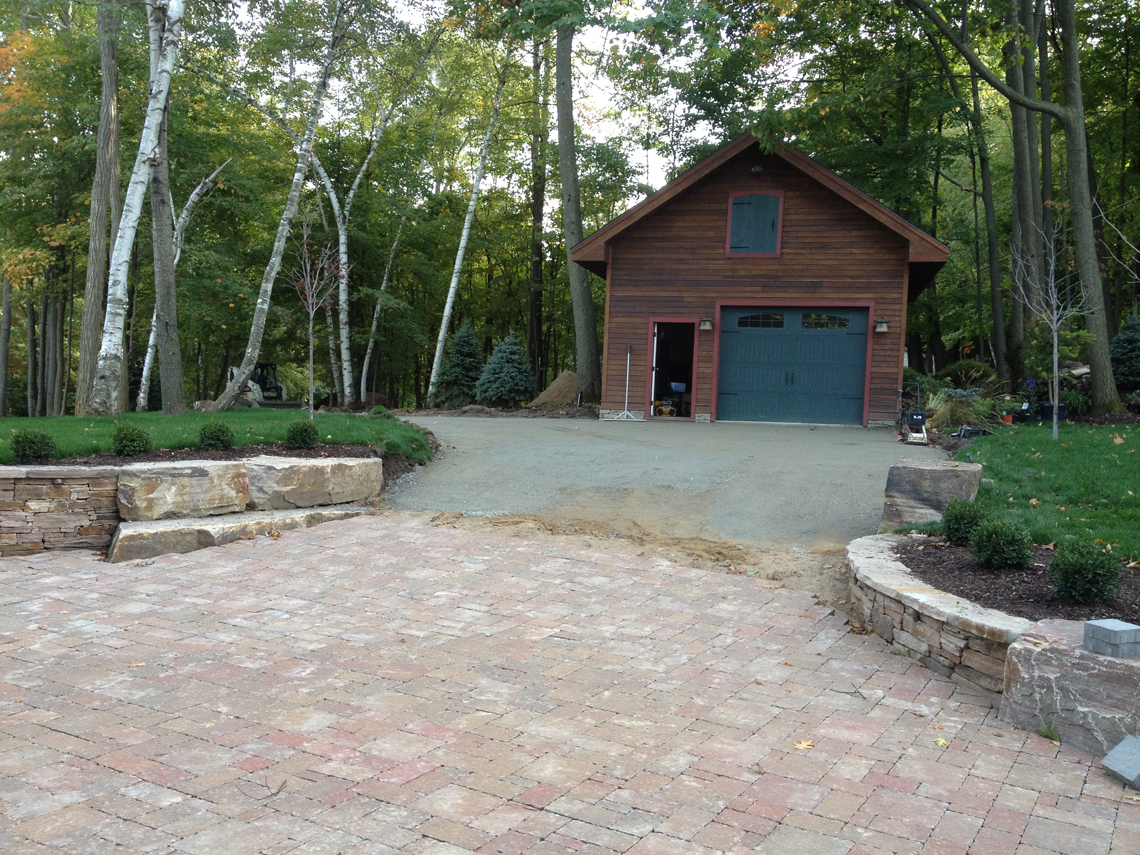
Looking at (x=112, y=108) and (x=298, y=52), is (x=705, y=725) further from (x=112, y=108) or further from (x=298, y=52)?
(x=298, y=52)

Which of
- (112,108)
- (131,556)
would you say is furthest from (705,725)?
(112,108)

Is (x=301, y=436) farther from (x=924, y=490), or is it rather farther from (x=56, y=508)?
(x=924, y=490)

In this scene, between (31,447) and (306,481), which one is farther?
(306,481)

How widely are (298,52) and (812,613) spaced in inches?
635

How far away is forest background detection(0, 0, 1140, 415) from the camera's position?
14.6 m

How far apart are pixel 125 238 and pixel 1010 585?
11891 mm

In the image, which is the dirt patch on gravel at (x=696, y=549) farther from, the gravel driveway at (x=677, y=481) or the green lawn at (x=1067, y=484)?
the green lawn at (x=1067, y=484)

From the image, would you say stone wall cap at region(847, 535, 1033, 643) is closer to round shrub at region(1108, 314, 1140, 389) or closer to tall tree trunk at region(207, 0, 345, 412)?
tall tree trunk at region(207, 0, 345, 412)

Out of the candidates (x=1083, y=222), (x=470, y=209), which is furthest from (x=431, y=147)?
(x=1083, y=222)

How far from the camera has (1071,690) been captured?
391cm

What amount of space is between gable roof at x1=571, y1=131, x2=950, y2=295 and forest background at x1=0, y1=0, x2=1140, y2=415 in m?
0.93

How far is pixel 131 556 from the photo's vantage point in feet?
23.6

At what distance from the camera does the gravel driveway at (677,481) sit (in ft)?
27.5

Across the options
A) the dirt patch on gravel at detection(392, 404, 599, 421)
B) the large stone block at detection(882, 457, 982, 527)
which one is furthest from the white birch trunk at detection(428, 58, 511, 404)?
the large stone block at detection(882, 457, 982, 527)
